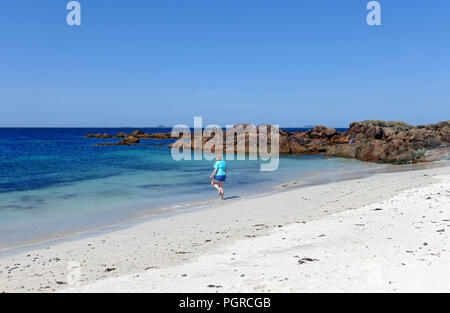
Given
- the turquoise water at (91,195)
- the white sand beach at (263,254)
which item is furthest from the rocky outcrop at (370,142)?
the white sand beach at (263,254)

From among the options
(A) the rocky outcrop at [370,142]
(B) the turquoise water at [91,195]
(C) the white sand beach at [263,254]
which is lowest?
(B) the turquoise water at [91,195]

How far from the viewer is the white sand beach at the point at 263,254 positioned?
15.4 ft

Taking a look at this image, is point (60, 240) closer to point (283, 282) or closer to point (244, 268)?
point (244, 268)

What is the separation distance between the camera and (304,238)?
703 centimetres

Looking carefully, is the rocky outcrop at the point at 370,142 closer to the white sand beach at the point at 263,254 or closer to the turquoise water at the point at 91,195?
the turquoise water at the point at 91,195

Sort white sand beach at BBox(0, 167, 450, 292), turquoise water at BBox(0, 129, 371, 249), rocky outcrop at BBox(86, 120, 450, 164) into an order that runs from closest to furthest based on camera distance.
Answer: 1. white sand beach at BBox(0, 167, 450, 292)
2. turquoise water at BBox(0, 129, 371, 249)
3. rocky outcrop at BBox(86, 120, 450, 164)

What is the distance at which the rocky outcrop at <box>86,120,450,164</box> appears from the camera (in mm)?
28350

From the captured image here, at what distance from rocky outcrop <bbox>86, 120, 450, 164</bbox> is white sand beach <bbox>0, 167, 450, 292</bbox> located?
19477 mm

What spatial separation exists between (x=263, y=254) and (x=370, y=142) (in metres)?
29.2

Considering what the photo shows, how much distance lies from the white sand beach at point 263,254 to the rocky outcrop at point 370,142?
63.9ft

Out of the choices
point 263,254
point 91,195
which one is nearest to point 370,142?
point 91,195

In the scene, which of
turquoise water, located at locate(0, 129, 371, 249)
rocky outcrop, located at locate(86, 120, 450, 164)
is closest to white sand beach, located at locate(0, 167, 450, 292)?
turquoise water, located at locate(0, 129, 371, 249)

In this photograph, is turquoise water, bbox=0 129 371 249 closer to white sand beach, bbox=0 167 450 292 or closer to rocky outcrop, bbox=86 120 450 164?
white sand beach, bbox=0 167 450 292

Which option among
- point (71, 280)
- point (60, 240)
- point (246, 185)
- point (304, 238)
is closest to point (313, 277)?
point (304, 238)
